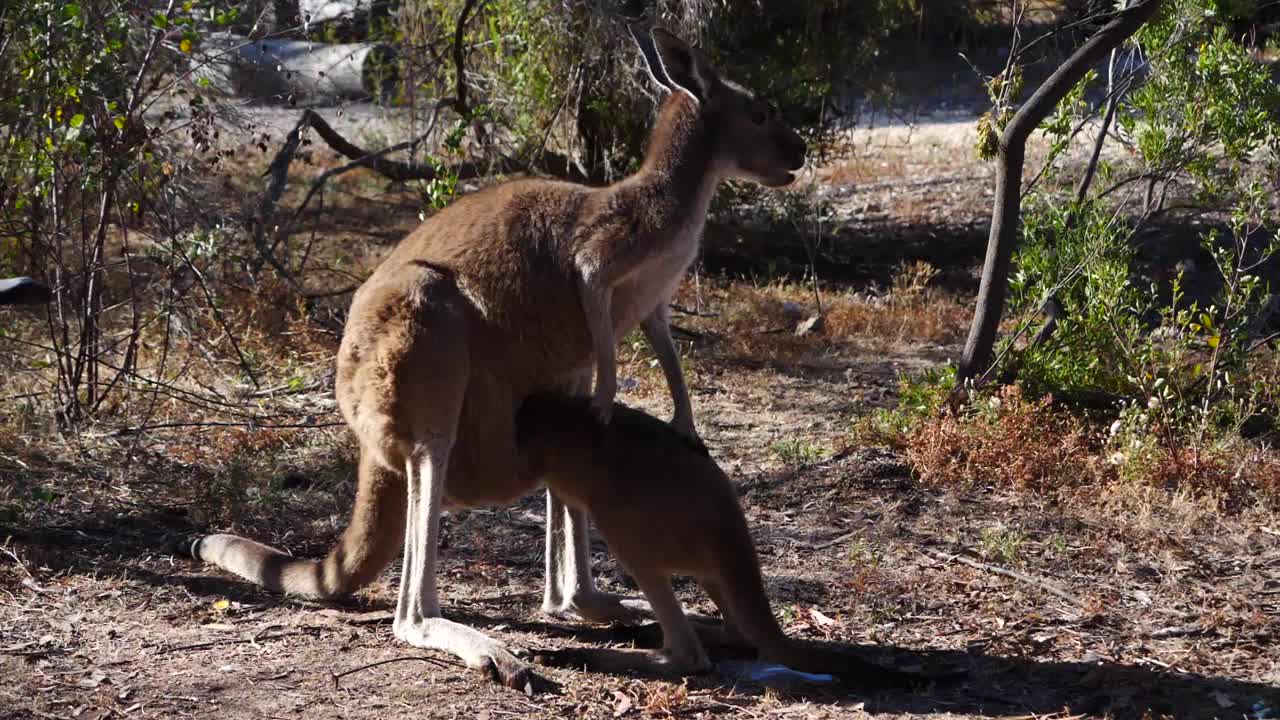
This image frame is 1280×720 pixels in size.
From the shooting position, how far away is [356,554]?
4.56m

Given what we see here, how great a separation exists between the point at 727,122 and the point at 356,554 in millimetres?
1916

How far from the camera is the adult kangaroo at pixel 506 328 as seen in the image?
14.1 feet

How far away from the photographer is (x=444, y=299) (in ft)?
14.3

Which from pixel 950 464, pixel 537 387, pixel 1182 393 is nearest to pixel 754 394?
pixel 950 464

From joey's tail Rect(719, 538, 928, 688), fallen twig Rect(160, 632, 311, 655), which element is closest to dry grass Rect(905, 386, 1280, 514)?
joey's tail Rect(719, 538, 928, 688)

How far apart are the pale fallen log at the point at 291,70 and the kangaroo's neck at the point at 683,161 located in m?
2.48

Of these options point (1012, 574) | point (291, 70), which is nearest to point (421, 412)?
point (1012, 574)

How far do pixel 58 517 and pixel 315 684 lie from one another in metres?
1.93

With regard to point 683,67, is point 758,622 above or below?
below

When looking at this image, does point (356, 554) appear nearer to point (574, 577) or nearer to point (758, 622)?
point (574, 577)

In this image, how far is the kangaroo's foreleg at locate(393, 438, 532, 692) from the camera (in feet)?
13.8

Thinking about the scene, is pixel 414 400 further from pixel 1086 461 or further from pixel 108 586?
pixel 1086 461

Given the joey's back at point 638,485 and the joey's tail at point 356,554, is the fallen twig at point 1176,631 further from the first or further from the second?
the joey's tail at point 356,554

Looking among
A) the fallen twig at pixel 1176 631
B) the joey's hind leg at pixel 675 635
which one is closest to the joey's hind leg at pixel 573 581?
the joey's hind leg at pixel 675 635
